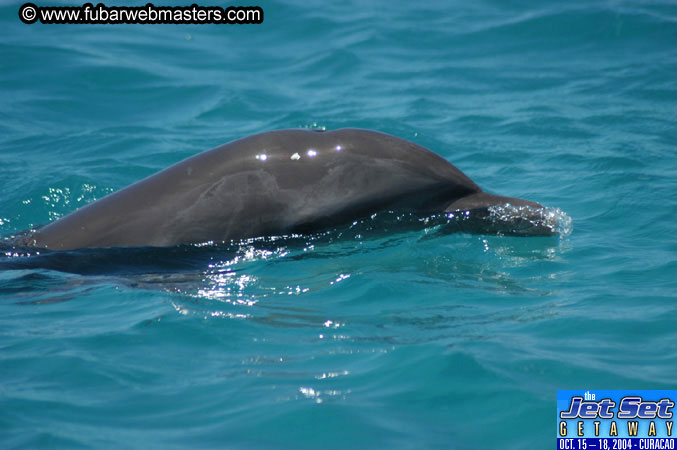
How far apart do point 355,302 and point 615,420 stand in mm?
2206

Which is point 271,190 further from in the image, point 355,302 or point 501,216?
point 501,216

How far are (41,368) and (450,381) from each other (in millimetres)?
2590

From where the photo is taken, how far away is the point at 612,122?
12.6m

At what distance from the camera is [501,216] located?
714 centimetres

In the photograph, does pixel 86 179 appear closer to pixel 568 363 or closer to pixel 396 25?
pixel 568 363

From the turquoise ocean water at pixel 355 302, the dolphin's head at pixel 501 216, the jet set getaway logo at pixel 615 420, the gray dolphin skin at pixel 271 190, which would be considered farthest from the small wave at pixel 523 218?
the jet set getaway logo at pixel 615 420

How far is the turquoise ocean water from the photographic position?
4.69m

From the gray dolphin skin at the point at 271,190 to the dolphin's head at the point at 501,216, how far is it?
13.3 inches

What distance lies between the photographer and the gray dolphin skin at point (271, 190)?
22.2ft

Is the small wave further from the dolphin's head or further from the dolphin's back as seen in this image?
the dolphin's back

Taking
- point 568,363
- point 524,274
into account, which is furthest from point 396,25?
point 568,363

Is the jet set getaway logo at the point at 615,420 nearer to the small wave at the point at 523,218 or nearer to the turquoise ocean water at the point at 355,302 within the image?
the turquoise ocean water at the point at 355,302

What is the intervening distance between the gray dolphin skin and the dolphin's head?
13.3 inches

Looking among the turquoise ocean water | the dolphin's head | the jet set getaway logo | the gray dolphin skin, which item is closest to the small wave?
the dolphin's head
